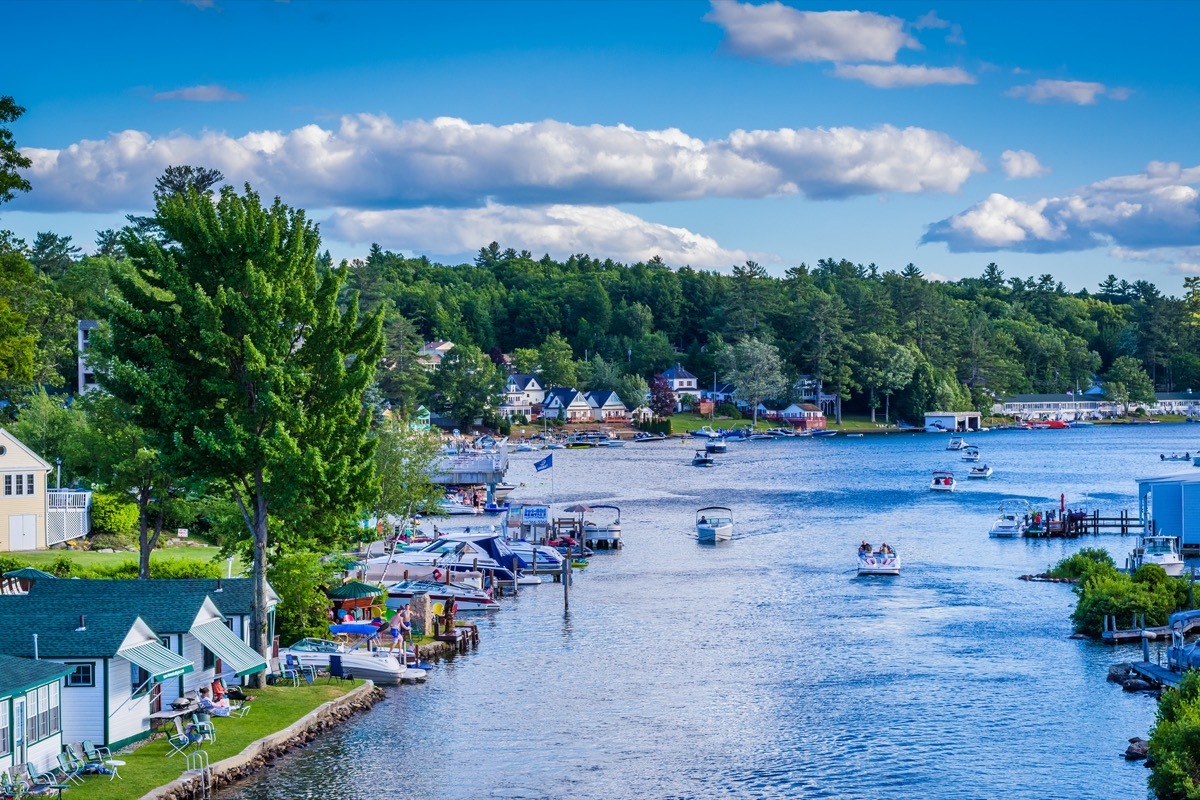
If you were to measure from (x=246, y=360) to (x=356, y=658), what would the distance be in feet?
35.8

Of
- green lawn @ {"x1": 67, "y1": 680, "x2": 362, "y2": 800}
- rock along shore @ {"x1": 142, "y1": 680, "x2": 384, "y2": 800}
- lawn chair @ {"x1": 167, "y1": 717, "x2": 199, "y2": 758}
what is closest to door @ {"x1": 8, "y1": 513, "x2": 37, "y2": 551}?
green lawn @ {"x1": 67, "y1": 680, "x2": 362, "y2": 800}

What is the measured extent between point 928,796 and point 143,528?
3147 cm

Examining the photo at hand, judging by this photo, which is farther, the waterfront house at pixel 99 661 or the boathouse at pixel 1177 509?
the boathouse at pixel 1177 509

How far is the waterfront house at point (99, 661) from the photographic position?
1254 inches

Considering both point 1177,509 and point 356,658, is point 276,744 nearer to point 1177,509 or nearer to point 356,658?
point 356,658

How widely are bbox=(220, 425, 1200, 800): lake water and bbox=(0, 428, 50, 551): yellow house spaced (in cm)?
2238

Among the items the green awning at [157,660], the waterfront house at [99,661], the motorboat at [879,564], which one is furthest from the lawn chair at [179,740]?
the motorboat at [879,564]

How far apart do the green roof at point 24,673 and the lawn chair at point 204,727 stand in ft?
12.8

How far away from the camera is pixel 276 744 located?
35344 mm

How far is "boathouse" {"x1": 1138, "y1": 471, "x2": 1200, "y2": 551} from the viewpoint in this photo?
244 feet

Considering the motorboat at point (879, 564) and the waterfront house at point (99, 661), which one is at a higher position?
the waterfront house at point (99, 661)

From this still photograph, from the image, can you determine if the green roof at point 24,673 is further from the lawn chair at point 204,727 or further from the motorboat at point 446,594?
the motorboat at point 446,594

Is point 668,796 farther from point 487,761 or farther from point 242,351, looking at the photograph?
point 242,351

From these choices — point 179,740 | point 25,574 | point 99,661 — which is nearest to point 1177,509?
point 25,574
